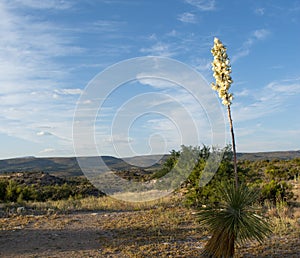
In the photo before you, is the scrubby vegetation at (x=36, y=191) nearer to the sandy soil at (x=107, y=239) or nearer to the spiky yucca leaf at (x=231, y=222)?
the sandy soil at (x=107, y=239)

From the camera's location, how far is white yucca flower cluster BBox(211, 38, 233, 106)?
679cm

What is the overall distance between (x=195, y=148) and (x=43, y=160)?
76557 mm

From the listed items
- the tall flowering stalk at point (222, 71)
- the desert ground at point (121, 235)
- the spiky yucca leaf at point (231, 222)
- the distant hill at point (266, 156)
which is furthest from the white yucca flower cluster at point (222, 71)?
the distant hill at point (266, 156)

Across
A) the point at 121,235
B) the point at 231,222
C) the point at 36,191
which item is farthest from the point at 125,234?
the point at 36,191

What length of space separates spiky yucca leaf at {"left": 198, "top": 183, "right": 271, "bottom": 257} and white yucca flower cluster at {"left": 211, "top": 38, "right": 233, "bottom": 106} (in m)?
1.81

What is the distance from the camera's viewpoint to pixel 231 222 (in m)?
6.14

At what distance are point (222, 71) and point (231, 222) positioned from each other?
9.58 ft

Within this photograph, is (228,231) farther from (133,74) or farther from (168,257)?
(133,74)

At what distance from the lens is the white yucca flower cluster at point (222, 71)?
679 cm

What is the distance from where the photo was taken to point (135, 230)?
916 centimetres

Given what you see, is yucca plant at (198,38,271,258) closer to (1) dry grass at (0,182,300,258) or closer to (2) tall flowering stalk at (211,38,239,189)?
(2) tall flowering stalk at (211,38,239,189)

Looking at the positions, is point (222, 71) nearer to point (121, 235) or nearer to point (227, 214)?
point (227, 214)

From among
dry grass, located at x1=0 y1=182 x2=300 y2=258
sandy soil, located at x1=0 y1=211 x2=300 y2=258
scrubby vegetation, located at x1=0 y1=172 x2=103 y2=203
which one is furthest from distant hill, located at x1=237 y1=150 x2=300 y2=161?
sandy soil, located at x1=0 y1=211 x2=300 y2=258

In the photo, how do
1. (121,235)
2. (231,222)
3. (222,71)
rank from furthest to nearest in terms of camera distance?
(121,235) < (222,71) < (231,222)
